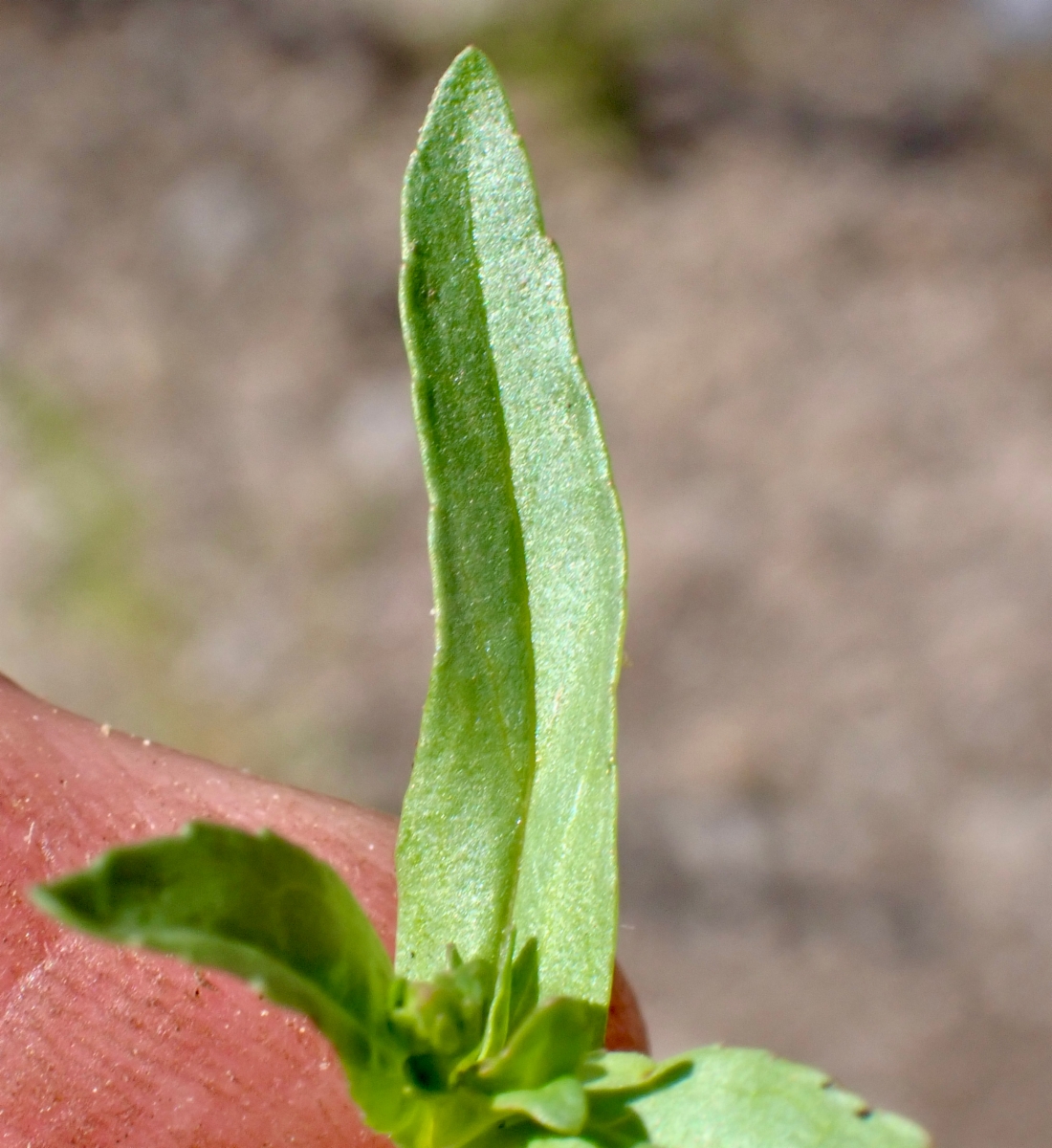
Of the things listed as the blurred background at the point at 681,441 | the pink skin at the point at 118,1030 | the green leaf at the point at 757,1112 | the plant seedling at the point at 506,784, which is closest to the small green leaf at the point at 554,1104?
the plant seedling at the point at 506,784

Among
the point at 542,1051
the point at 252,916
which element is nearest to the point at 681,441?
the point at 542,1051

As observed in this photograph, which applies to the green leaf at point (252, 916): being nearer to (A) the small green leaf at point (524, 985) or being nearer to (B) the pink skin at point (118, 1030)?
(A) the small green leaf at point (524, 985)

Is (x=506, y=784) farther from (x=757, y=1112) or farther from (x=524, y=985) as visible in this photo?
(x=757, y=1112)

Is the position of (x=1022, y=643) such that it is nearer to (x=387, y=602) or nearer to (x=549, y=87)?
(x=387, y=602)

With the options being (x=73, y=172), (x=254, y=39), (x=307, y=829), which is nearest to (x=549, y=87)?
(x=254, y=39)

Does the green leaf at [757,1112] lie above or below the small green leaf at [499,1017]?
below

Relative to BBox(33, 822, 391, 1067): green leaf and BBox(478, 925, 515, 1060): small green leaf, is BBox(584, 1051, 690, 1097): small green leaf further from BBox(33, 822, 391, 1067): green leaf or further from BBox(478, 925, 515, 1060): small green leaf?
BBox(33, 822, 391, 1067): green leaf
